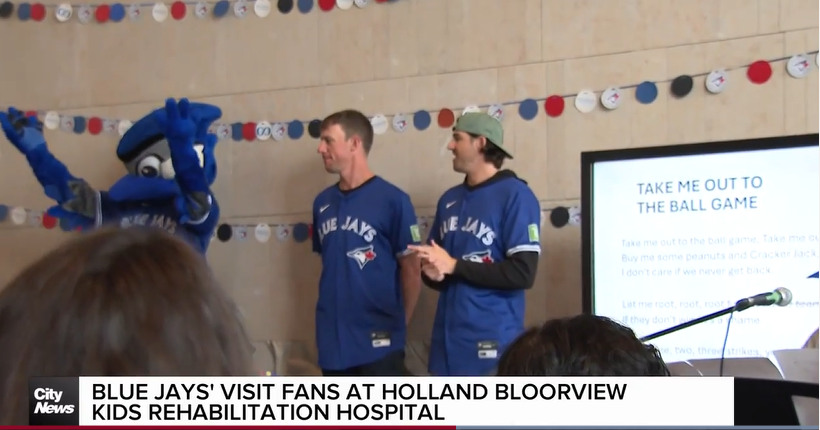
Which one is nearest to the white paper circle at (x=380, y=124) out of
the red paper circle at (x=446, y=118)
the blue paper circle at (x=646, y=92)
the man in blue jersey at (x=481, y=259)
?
the red paper circle at (x=446, y=118)

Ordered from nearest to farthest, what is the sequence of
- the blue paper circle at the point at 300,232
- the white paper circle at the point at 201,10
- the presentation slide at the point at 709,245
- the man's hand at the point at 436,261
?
the presentation slide at the point at 709,245, the man's hand at the point at 436,261, the blue paper circle at the point at 300,232, the white paper circle at the point at 201,10

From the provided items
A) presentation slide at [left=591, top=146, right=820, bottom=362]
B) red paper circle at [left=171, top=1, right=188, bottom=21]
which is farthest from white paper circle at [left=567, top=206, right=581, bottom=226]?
red paper circle at [left=171, top=1, right=188, bottom=21]

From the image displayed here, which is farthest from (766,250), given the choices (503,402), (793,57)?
(503,402)

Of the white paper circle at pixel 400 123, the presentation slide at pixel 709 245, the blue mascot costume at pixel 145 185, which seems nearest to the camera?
the presentation slide at pixel 709 245

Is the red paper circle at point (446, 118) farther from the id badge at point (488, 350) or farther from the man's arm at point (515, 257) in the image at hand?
the id badge at point (488, 350)

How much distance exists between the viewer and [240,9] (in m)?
3.35

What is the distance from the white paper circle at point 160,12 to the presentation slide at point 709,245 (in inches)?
83.8

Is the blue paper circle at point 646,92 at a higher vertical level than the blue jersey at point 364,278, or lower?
higher

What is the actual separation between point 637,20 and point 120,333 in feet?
8.08

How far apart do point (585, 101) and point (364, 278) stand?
0.97 metres

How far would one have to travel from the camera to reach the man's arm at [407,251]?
2637 mm

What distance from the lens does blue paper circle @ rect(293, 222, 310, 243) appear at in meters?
3.17

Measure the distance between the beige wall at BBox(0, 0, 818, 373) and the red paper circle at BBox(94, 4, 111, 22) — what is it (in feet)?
0.12

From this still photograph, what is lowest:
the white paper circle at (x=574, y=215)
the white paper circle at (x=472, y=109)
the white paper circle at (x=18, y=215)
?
the white paper circle at (x=574, y=215)
